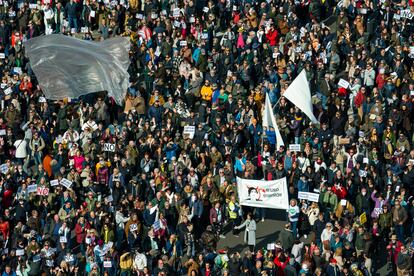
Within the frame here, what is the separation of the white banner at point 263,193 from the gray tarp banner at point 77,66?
695cm

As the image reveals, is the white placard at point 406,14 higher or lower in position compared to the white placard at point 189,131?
higher

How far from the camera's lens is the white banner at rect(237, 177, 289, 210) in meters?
44.7

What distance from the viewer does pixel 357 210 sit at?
44.1 metres

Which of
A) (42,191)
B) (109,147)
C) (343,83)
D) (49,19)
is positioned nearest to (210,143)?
(109,147)

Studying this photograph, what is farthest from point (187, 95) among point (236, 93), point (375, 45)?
point (375, 45)

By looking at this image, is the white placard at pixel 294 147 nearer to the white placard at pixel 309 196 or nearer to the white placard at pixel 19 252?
the white placard at pixel 309 196

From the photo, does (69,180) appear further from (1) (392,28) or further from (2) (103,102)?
(1) (392,28)

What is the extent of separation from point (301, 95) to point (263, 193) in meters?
4.22

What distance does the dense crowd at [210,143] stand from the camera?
4347 centimetres

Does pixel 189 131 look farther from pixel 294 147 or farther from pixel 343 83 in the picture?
pixel 343 83

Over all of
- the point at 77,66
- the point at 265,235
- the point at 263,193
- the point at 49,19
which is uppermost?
the point at 49,19

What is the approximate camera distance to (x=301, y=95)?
48031 mm

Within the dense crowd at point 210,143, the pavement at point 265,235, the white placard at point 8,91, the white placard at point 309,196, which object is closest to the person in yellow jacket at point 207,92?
the dense crowd at point 210,143

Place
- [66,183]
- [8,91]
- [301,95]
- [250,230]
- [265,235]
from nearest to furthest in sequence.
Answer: [250,230], [265,235], [66,183], [301,95], [8,91]
